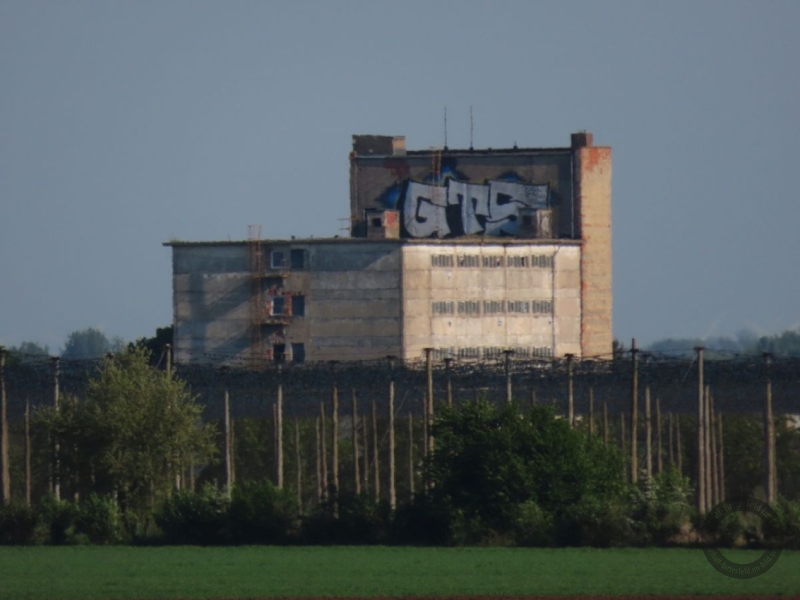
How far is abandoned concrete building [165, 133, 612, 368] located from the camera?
11950 cm

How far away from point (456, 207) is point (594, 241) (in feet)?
34.0

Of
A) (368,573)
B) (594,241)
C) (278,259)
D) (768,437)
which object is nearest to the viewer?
(368,573)

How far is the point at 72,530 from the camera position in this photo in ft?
175

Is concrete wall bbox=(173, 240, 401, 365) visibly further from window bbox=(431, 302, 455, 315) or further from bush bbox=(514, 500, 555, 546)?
bush bbox=(514, 500, 555, 546)

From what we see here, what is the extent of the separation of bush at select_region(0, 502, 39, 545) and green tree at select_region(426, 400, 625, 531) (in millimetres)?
12753

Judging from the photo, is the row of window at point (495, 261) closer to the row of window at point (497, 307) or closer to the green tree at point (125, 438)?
the row of window at point (497, 307)

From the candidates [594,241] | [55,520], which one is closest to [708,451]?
[55,520]

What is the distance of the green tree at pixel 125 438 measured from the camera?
59000mm

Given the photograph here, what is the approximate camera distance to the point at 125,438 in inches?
2336

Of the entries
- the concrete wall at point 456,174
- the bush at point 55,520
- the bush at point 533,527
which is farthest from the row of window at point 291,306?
the bush at point 533,527

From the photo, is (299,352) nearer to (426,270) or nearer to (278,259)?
(278,259)

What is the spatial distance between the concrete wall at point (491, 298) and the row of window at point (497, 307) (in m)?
0.07

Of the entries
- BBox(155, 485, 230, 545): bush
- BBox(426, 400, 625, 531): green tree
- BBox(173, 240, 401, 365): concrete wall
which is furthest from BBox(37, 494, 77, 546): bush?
BBox(173, 240, 401, 365): concrete wall

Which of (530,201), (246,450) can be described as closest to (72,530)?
(246,450)
